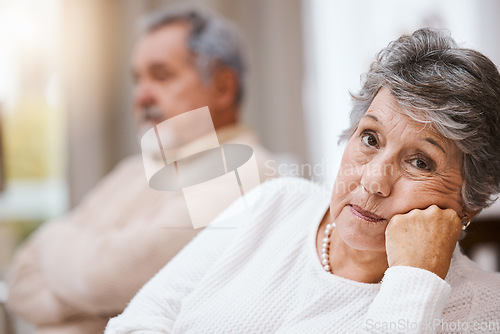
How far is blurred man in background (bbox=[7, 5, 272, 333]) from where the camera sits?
3.11 feet

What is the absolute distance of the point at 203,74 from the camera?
4.20ft

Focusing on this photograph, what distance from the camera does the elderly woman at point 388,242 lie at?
0.65m

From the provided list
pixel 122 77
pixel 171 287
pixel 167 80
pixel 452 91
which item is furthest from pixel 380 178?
pixel 122 77

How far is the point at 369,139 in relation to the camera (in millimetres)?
684

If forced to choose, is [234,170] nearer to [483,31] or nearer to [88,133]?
[88,133]

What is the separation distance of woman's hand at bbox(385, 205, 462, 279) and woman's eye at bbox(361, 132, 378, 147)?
0.10m

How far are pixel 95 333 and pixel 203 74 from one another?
25.3 inches

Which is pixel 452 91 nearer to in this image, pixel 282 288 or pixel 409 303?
pixel 409 303

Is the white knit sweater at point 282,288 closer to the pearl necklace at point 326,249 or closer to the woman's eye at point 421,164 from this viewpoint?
the pearl necklace at point 326,249

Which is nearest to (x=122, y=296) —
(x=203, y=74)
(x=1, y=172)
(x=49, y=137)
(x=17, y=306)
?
(x=17, y=306)

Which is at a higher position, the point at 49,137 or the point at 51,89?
the point at 51,89

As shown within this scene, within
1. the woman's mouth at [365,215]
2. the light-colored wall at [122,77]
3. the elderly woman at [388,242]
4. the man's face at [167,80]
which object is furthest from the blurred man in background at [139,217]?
the light-colored wall at [122,77]

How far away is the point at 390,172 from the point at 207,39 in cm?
77

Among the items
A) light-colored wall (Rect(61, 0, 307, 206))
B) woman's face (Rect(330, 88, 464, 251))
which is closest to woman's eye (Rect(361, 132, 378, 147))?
woman's face (Rect(330, 88, 464, 251))
